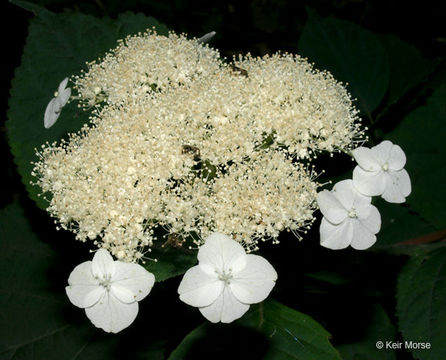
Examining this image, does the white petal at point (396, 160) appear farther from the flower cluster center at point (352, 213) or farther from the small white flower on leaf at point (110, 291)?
the small white flower on leaf at point (110, 291)

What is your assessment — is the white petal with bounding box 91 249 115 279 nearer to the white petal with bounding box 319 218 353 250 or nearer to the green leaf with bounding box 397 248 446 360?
the white petal with bounding box 319 218 353 250

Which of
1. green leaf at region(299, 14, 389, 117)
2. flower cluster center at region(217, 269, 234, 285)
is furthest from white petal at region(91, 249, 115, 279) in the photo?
green leaf at region(299, 14, 389, 117)

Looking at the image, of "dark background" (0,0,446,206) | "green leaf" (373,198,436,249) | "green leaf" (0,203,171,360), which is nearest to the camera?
"green leaf" (0,203,171,360)

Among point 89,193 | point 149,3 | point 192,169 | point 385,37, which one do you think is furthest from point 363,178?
point 149,3

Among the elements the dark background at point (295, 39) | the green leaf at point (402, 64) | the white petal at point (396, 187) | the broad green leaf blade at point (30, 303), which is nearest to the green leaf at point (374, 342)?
the dark background at point (295, 39)

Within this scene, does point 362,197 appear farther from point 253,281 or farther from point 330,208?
point 253,281

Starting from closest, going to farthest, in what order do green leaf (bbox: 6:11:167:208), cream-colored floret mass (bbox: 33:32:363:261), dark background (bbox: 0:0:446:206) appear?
cream-colored floret mass (bbox: 33:32:363:261)
green leaf (bbox: 6:11:167:208)
dark background (bbox: 0:0:446:206)
